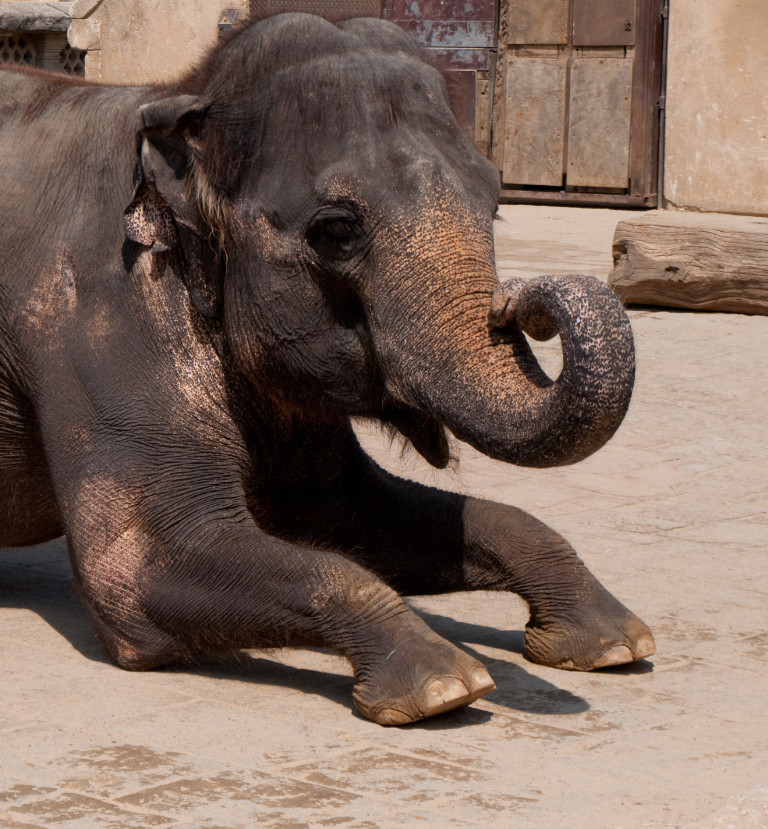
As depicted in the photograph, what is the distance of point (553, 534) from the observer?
4895 millimetres

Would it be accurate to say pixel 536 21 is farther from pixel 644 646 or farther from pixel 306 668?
pixel 306 668

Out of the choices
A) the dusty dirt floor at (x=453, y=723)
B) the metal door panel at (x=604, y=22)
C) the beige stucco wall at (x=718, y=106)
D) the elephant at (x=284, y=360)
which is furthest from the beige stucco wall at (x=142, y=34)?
the elephant at (x=284, y=360)

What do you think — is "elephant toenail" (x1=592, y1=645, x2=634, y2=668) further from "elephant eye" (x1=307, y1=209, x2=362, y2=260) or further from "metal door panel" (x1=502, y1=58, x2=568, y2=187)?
"metal door panel" (x1=502, y1=58, x2=568, y2=187)

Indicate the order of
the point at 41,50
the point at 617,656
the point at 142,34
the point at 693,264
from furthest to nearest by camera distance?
1. the point at 142,34
2. the point at 41,50
3. the point at 693,264
4. the point at 617,656

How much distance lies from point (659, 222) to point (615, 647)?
704 centimetres

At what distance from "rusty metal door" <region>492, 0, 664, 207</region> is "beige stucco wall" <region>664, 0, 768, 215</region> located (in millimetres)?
432

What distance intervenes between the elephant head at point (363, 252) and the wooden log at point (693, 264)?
677 cm

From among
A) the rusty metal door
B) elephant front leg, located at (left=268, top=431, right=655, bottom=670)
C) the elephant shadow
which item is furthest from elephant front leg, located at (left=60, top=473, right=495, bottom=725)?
the rusty metal door

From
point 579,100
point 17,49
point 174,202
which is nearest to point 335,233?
point 174,202

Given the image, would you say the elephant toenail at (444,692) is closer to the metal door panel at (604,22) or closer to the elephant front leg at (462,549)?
the elephant front leg at (462,549)

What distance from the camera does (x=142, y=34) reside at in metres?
19.4

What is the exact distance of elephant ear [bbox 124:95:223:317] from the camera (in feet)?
14.6

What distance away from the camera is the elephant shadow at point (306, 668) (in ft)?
14.2

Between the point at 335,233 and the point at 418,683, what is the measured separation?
1.11m
